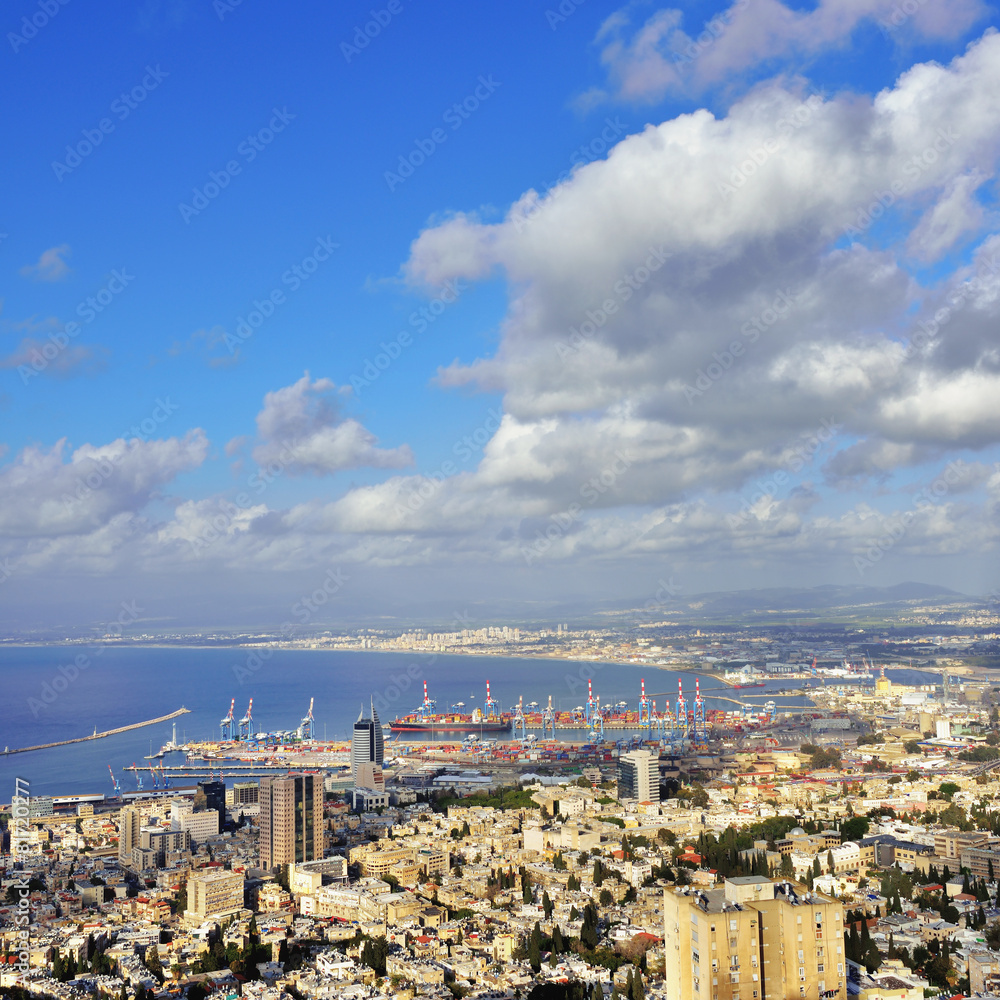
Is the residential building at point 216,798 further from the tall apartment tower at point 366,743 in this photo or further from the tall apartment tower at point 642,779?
the tall apartment tower at point 642,779

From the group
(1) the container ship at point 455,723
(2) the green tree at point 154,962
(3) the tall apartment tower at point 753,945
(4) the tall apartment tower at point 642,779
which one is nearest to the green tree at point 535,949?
(3) the tall apartment tower at point 753,945

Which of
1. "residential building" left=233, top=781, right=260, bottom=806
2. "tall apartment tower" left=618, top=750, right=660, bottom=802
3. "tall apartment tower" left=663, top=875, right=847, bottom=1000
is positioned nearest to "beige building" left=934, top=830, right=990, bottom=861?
"tall apartment tower" left=618, top=750, right=660, bottom=802

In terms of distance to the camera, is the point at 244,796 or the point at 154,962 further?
the point at 244,796

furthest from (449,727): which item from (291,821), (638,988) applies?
(638,988)

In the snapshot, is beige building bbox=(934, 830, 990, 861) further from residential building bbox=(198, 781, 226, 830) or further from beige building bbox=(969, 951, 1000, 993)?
residential building bbox=(198, 781, 226, 830)

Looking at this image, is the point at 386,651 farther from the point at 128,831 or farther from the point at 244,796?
the point at 128,831

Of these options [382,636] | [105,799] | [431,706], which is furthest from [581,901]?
[382,636]

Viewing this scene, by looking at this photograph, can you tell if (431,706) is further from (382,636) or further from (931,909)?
(382,636)
